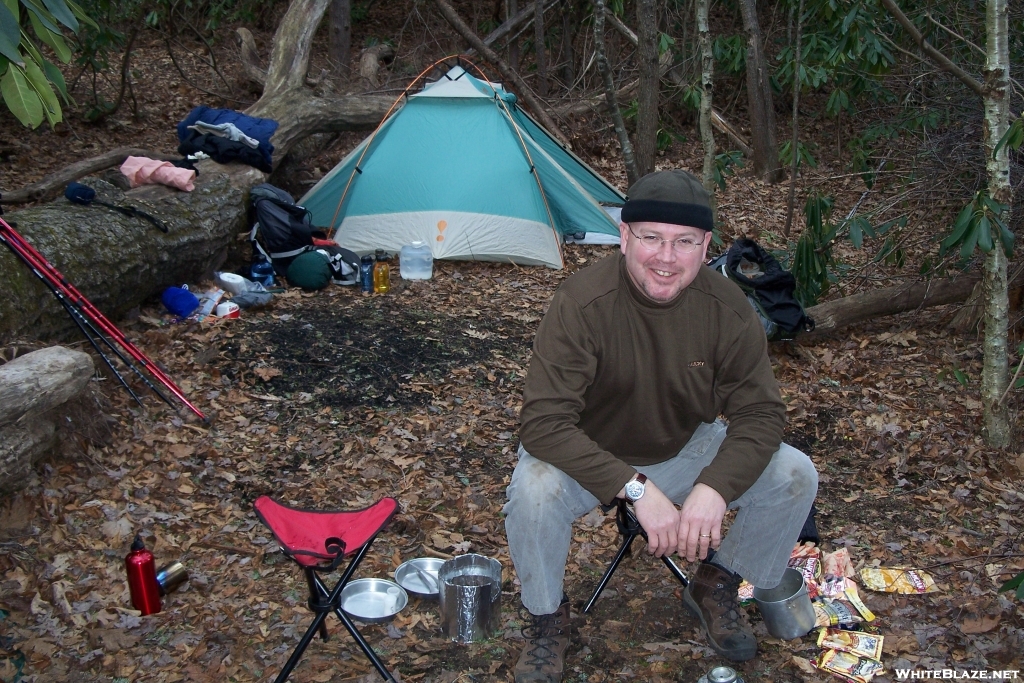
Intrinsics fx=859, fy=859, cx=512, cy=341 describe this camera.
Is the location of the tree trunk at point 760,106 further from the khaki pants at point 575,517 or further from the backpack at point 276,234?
the khaki pants at point 575,517

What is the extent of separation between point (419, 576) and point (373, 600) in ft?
0.60

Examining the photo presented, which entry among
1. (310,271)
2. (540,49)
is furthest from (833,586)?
(540,49)

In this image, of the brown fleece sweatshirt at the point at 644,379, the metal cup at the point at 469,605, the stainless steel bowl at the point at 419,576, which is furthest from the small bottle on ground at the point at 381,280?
the brown fleece sweatshirt at the point at 644,379

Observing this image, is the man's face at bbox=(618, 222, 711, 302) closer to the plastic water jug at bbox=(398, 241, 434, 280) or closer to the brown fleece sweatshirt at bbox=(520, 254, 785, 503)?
the brown fleece sweatshirt at bbox=(520, 254, 785, 503)

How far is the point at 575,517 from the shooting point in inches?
100

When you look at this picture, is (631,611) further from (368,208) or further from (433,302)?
(368,208)

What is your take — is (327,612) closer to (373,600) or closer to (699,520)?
(373,600)

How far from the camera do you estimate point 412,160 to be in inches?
277

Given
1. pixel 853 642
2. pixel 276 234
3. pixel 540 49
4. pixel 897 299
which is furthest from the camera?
pixel 540 49

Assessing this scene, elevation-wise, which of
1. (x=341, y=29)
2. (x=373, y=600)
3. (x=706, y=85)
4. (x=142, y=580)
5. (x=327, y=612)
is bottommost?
(x=373, y=600)

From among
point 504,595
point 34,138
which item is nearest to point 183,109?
point 34,138

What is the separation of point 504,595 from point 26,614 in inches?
61.9

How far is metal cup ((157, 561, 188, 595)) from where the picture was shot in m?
2.95

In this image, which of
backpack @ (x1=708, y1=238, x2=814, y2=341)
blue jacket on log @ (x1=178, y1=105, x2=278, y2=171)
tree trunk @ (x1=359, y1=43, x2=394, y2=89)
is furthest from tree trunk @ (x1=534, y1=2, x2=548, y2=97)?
backpack @ (x1=708, y1=238, x2=814, y2=341)
